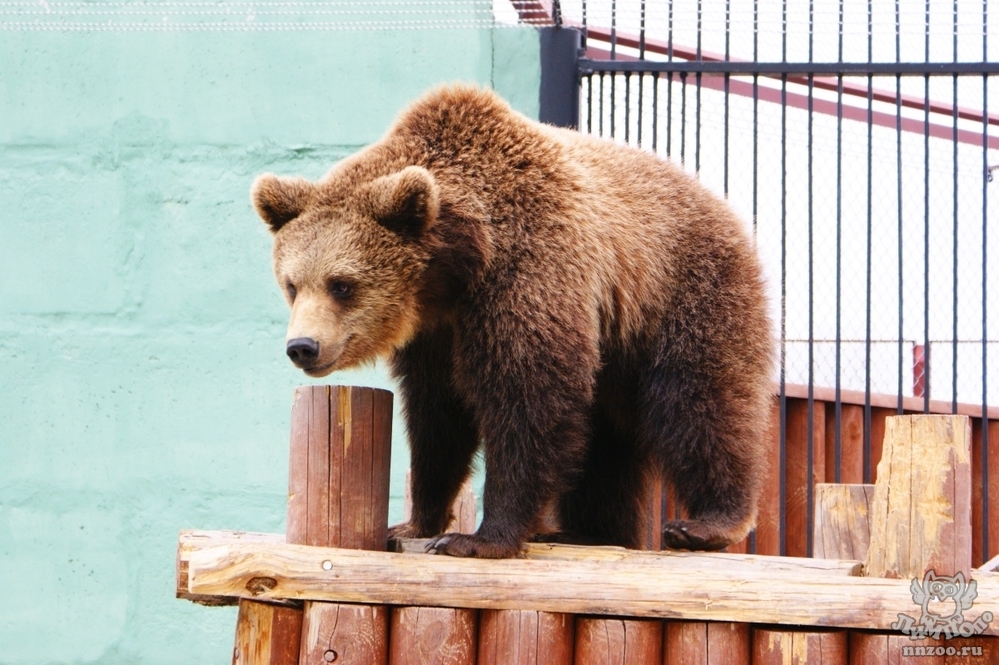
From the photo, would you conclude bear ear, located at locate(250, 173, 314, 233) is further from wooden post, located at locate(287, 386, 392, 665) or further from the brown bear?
wooden post, located at locate(287, 386, 392, 665)

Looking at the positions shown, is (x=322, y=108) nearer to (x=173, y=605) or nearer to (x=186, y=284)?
(x=186, y=284)

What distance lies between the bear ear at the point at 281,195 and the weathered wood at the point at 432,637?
132 cm

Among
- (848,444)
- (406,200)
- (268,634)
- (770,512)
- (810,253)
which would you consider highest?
(810,253)

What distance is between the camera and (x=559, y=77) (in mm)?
5797

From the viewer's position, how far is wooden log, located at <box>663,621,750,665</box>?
10.1 ft

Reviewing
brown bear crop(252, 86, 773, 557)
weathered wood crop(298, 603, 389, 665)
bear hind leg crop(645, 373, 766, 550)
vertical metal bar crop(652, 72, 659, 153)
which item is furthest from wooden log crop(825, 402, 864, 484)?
weathered wood crop(298, 603, 389, 665)

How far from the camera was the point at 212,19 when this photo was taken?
6137mm

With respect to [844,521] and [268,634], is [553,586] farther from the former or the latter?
[844,521]

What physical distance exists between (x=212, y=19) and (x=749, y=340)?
3.48 meters

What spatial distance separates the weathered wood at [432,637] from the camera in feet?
10.3

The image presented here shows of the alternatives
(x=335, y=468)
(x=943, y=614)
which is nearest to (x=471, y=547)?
(x=335, y=468)

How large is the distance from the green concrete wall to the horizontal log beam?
2693 mm

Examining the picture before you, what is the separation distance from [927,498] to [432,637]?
131cm

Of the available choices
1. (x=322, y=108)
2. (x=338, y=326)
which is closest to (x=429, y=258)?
(x=338, y=326)
